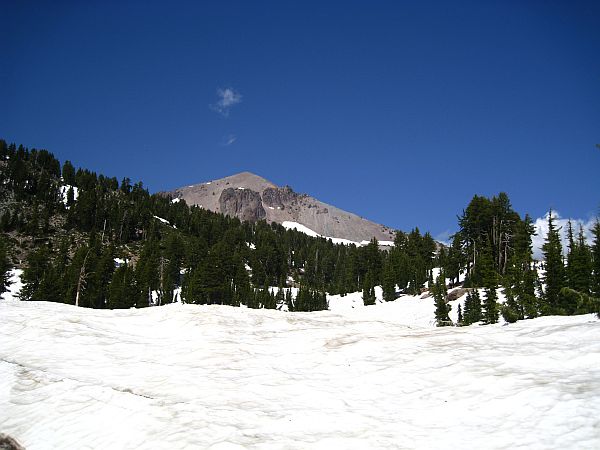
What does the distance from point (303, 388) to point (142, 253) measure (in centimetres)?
8765

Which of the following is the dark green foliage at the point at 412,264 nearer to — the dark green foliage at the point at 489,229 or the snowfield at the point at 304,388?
the dark green foliage at the point at 489,229

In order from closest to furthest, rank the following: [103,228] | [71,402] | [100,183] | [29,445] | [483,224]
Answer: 1. [29,445]
2. [71,402]
3. [483,224]
4. [103,228]
5. [100,183]

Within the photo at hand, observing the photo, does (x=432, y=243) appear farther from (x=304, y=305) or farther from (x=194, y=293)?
(x=194, y=293)

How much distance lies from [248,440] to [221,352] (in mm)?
8343

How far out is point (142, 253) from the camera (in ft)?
304

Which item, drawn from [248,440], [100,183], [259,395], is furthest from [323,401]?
[100,183]

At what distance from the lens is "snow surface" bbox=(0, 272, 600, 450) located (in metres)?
8.73

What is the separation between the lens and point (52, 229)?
12025 cm

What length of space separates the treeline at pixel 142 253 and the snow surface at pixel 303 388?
46020 millimetres

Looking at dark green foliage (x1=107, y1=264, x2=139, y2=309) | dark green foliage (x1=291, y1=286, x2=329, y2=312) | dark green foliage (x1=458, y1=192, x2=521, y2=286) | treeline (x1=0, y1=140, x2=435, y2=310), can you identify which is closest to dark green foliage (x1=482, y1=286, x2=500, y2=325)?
dark green foliage (x1=458, y1=192, x2=521, y2=286)

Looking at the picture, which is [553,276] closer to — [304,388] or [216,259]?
[304,388]

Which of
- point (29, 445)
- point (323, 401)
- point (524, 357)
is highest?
point (524, 357)

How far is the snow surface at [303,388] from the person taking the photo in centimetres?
873

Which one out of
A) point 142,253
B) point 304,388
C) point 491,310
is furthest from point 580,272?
point 142,253
